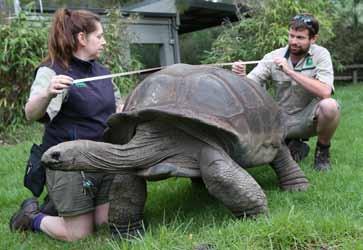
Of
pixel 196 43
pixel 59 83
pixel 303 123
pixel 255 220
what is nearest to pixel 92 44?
pixel 59 83

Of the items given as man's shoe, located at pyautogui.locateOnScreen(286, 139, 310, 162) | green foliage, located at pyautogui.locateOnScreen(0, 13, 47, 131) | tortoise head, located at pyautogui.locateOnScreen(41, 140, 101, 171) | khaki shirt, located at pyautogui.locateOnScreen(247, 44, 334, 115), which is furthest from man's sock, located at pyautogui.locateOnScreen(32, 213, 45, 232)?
green foliage, located at pyautogui.locateOnScreen(0, 13, 47, 131)

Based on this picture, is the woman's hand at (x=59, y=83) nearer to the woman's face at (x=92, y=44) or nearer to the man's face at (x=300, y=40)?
the woman's face at (x=92, y=44)

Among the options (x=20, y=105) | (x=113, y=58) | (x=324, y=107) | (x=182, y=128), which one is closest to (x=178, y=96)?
(x=182, y=128)

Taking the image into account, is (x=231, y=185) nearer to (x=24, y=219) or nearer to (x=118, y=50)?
(x=24, y=219)

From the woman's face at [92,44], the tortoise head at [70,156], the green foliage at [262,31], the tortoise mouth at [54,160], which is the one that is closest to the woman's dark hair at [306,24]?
the woman's face at [92,44]

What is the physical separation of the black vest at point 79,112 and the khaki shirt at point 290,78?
1459 mm

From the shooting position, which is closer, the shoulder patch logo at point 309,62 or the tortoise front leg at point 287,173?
the tortoise front leg at point 287,173

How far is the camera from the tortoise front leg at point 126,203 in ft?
9.98

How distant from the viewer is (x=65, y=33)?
3.22 m

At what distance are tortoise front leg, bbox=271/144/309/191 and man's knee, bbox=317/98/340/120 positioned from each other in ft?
1.82

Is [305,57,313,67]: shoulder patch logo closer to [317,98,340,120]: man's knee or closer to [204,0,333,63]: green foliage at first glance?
[317,98,340,120]: man's knee

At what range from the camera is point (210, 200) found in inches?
144

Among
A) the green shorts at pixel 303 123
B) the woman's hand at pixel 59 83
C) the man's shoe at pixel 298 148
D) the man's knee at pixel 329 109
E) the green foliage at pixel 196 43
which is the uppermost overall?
the woman's hand at pixel 59 83

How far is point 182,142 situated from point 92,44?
33.9 inches
